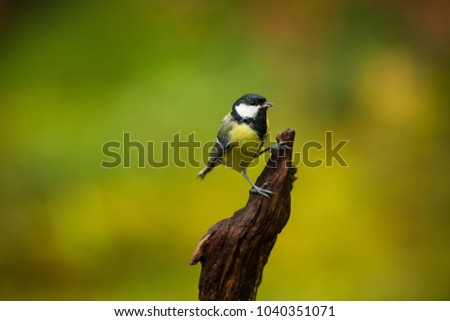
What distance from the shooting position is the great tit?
224 cm

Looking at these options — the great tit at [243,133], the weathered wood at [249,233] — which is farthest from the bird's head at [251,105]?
the weathered wood at [249,233]

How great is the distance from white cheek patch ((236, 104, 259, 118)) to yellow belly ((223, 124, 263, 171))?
0.04 meters

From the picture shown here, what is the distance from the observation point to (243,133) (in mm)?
2248

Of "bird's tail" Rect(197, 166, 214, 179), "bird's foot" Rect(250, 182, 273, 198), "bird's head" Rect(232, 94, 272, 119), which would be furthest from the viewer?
"bird's tail" Rect(197, 166, 214, 179)

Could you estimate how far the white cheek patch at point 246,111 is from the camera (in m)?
2.24

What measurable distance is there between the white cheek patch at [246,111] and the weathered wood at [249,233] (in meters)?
0.15

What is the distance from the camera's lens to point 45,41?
8.75 feet

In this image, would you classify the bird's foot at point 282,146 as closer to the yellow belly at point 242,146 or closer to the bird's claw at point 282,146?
the bird's claw at point 282,146

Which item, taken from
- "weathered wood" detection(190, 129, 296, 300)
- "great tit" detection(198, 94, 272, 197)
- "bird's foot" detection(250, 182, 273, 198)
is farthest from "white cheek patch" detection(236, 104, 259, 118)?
"bird's foot" detection(250, 182, 273, 198)

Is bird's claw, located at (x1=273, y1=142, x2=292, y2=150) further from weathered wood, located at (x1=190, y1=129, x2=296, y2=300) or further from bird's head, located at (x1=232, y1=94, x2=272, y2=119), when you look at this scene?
bird's head, located at (x1=232, y1=94, x2=272, y2=119)

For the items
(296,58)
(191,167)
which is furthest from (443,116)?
(191,167)

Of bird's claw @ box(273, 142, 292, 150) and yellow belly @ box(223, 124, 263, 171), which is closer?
bird's claw @ box(273, 142, 292, 150)

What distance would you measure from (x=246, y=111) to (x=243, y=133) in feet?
0.28
